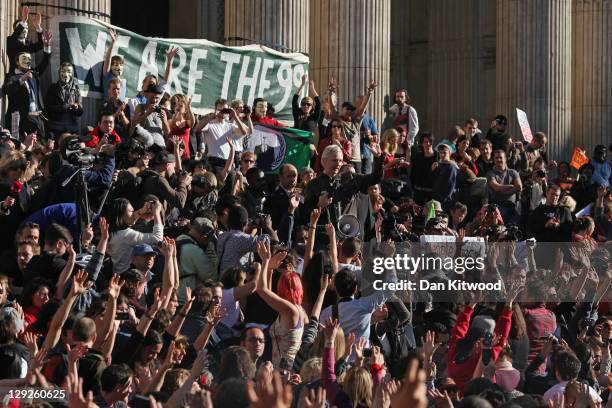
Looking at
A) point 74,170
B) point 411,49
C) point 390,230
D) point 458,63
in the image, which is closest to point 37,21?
point 74,170

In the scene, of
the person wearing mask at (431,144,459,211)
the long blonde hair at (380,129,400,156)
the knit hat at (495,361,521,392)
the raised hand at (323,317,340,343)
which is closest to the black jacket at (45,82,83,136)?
the long blonde hair at (380,129,400,156)

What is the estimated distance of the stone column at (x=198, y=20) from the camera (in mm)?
30453

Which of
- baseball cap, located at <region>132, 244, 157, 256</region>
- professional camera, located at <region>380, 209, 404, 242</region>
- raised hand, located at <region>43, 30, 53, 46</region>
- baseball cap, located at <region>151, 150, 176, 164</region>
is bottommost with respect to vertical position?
professional camera, located at <region>380, 209, 404, 242</region>

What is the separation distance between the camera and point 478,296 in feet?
57.9

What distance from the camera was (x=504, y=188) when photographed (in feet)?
75.1

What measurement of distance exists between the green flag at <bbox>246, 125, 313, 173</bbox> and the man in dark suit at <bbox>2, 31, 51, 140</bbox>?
10.5ft

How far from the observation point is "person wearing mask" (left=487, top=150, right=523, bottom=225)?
22.8m

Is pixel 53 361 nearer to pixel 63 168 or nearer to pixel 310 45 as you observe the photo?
pixel 63 168

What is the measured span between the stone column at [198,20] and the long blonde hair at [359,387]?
19.1 m

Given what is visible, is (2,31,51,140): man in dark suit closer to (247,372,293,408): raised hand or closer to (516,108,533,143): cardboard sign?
(516,108,533,143): cardboard sign

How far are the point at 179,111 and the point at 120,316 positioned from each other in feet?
26.6

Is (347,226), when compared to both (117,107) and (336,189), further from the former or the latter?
(117,107)

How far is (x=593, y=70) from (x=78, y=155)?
59.9 feet

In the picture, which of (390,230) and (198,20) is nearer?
(390,230)
